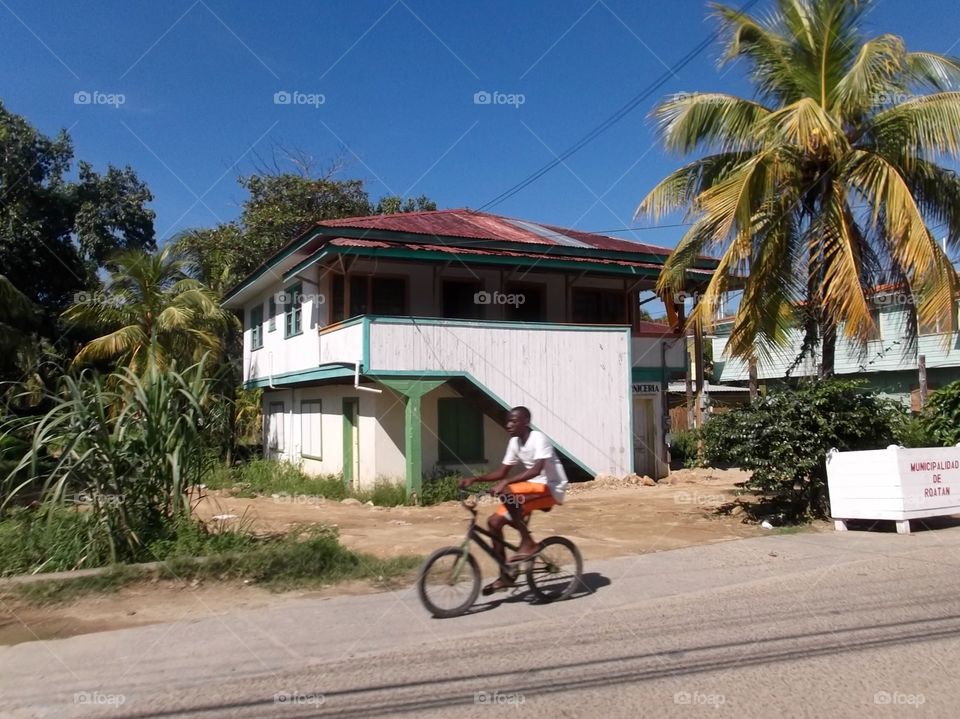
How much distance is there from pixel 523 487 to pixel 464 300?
12.2 metres

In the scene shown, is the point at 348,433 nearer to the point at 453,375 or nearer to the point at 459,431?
the point at 459,431

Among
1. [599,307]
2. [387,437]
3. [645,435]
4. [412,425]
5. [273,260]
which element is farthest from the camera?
Answer: [599,307]

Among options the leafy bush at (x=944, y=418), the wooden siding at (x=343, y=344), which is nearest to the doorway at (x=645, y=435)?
the leafy bush at (x=944, y=418)

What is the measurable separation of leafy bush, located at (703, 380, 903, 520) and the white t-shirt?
17.8 feet

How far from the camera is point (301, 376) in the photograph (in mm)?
18750

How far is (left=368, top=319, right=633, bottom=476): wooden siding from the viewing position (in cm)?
1520

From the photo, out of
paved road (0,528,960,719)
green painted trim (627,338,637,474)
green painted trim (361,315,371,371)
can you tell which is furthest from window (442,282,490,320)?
paved road (0,528,960,719)

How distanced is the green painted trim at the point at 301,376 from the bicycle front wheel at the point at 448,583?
8977 mm

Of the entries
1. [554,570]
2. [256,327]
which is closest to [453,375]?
[554,570]

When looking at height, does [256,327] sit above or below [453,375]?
above

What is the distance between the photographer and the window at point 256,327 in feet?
78.3

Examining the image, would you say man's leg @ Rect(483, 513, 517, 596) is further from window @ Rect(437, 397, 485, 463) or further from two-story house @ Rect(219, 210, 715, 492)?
window @ Rect(437, 397, 485, 463)

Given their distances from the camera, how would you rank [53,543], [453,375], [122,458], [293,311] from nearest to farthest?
[53,543] < [122,458] < [453,375] < [293,311]

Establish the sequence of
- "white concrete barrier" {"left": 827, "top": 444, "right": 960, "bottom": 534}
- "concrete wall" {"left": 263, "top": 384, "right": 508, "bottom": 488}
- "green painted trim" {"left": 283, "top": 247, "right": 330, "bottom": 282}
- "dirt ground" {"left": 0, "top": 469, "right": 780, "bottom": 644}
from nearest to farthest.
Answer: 1. "dirt ground" {"left": 0, "top": 469, "right": 780, "bottom": 644}
2. "white concrete barrier" {"left": 827, "top": 444, "right": 960, "bottom": 534}
3. "green painted trim" {"left": 283, "top": 247, "right": 330, "bottom": 282}
4. "concrete wall" {"left": 263, "top": 384, "right": 508, "bottom": 488}
